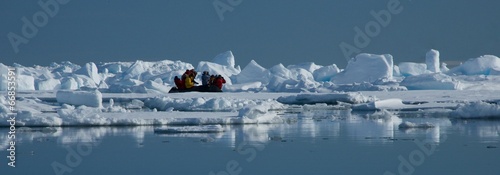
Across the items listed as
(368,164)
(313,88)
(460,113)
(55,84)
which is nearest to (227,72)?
(55,84)

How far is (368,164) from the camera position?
23.2 feet

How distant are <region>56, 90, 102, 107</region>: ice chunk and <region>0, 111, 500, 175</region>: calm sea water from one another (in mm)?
5957

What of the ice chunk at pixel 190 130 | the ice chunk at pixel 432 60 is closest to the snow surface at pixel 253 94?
the ice chunk at pixel 432 60

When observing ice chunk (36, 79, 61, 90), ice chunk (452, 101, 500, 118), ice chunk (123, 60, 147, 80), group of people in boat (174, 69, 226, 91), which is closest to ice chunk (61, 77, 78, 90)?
ice chunk (36, 79, 61, 90)

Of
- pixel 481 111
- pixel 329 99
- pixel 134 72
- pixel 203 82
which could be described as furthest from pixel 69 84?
pixel 481 111

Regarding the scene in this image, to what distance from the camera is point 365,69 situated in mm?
34000

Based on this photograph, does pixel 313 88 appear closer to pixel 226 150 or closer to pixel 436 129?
pixel 436 129

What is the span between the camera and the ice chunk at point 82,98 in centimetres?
1723

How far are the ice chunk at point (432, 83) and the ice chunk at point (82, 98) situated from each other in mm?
13518

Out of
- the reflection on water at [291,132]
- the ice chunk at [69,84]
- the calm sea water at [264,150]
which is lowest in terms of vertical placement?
the calm sea water at [264,150]

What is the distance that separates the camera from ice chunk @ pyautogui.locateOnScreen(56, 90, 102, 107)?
56.5 feet

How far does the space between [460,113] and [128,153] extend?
6867 mm

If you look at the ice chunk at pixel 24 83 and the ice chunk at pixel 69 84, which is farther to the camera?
the ice chunk at pixel 69 84

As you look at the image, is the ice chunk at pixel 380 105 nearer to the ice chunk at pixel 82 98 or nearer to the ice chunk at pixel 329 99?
the ice chunk at pixel 329 99
